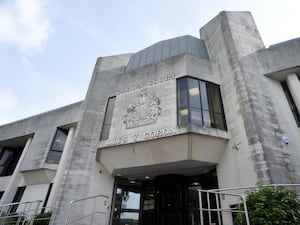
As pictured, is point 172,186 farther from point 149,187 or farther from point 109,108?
point 109,108

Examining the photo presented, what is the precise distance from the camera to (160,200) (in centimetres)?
1211

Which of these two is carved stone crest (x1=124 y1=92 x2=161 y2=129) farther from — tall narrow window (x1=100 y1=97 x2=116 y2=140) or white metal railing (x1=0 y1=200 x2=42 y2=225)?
white metal railing (x1=0 y1=200 x2=42 y2=225)

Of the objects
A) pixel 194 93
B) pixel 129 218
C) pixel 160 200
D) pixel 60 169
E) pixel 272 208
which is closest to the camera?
pixel 272 208

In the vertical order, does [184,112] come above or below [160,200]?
above

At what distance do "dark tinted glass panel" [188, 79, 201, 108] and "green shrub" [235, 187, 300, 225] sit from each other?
5.72 metres

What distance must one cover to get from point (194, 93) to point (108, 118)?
5390mm

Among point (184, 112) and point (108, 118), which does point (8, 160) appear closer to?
point (108, 118)

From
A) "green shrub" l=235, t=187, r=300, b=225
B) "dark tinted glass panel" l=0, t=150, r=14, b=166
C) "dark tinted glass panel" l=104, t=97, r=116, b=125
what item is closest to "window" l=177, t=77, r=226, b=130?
"dark tinted glass panel" l=104, t=97, r=116, b=125

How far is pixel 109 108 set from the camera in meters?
12.8

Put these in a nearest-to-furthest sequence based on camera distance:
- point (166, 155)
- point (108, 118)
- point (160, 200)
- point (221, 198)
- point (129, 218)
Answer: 1. point (221, 198)
2. point (166, 155)
3. point (129, 218)
4. point (160, 200)
5. point (108, 118)

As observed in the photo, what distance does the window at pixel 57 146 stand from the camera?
13.9 m

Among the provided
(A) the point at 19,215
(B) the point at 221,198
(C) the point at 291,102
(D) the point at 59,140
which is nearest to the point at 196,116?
(B) the point at 221,198

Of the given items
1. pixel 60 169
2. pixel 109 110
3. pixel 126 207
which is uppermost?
pixel 109 110

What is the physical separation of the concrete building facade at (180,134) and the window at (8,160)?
14.7 feet
